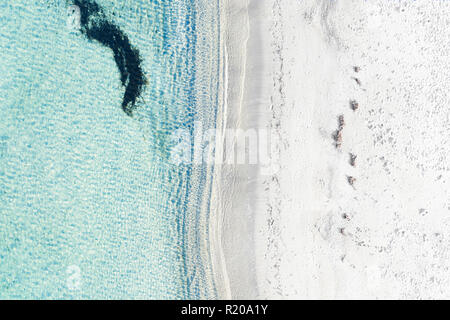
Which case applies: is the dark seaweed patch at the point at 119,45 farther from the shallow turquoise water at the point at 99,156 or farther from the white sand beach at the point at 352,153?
the white sand beach at the point at 352,153

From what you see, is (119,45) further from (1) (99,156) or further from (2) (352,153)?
(2) (352,153)

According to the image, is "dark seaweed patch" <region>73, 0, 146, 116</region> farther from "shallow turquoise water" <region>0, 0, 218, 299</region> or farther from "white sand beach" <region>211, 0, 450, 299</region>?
"white sand beach" <region>211, 0, 450, 299</region>

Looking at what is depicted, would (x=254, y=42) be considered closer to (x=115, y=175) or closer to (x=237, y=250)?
(x=115, y=175)

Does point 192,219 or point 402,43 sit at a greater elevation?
point 402,43

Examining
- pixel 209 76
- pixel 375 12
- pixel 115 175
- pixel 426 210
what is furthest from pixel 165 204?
pixel 375 12

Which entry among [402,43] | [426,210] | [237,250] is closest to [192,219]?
[237,250]

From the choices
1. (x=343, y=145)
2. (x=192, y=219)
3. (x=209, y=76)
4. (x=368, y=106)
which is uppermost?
(x=209, y=76)

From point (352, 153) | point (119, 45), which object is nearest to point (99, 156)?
point (119, 45)
